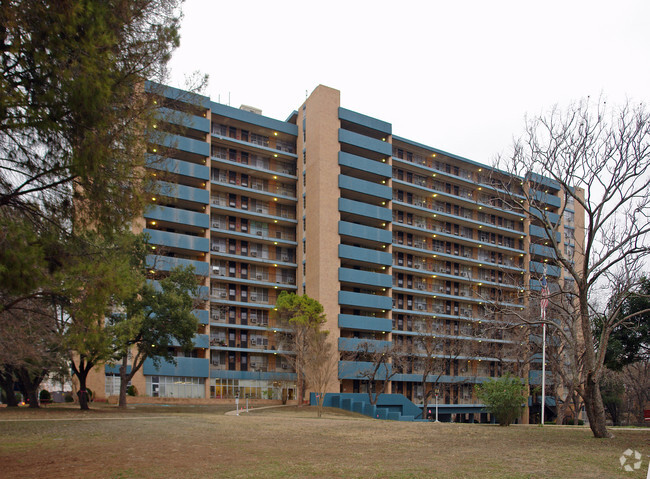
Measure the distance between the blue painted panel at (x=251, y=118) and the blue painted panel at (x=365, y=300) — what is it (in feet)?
69.9

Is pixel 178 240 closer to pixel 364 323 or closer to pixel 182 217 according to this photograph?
pixel 182 217

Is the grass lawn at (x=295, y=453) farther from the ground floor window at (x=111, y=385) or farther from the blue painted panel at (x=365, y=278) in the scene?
the blue painted panel at (x=365, y=278)

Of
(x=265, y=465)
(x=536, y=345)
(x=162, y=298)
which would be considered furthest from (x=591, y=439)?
(x=536, y=345)

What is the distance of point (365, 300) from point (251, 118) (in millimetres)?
25219

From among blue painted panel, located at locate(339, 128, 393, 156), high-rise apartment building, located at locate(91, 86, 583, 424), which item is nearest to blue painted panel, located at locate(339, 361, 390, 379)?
high-rise apartment building, located at locate(91, 86, 583, 424)

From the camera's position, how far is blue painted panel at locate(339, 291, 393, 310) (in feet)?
209

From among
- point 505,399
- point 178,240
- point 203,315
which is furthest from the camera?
point 203,315

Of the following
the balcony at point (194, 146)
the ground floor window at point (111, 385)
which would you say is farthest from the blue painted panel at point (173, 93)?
the ground floor window at point (111, 385)

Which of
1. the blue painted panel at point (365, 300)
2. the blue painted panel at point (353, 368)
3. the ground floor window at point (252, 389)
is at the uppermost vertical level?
the blue painted panel at point (365, 300)

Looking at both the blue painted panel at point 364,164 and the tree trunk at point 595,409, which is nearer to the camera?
the tree trunk at point 595,409

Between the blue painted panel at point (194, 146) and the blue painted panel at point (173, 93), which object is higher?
the blue painted panel at point (194, 146)

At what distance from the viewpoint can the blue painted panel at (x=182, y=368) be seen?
183 feet

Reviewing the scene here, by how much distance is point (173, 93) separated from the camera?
1655 centimetres

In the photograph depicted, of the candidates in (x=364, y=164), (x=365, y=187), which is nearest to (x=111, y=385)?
(x=365, y=187)
